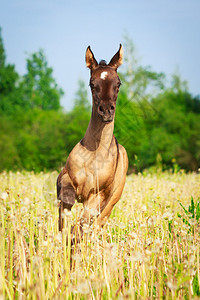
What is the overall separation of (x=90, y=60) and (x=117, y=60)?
0.38 meters

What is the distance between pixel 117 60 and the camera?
4668mm

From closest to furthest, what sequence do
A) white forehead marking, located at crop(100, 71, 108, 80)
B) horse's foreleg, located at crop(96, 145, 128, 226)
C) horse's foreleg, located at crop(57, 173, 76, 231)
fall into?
horse's foreleg, located at crop(57, 173, 76, 231), white forehead marking, located at crop(100, 71, 108, 80), horse's foreleg, located at crop(96, 145, 128, 226)

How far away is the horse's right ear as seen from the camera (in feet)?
15.0

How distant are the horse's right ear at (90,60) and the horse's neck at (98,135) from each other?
2.10 feet

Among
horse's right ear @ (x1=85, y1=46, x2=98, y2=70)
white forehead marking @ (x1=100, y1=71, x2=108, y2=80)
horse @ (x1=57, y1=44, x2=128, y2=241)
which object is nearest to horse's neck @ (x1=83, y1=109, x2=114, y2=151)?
horse @ (x1=57, y1=44, x2=128, y2=241)

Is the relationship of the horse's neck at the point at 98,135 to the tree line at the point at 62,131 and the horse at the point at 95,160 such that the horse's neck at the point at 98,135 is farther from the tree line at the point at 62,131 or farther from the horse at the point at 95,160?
the tree line at the point at 62,131

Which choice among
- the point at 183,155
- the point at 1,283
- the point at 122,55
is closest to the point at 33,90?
the point at 183,155

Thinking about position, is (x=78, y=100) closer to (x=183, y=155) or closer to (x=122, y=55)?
(x=183, y=155)

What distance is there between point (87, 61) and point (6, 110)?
1267 inches

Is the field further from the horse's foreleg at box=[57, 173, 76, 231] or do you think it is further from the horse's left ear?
the horse's left ear

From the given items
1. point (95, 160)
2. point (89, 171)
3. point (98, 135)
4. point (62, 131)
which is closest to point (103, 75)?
point (98, 135)

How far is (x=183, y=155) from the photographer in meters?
26.6

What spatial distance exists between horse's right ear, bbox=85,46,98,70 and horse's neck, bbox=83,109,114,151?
0.64 m

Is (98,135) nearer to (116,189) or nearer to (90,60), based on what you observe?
(116,189)
